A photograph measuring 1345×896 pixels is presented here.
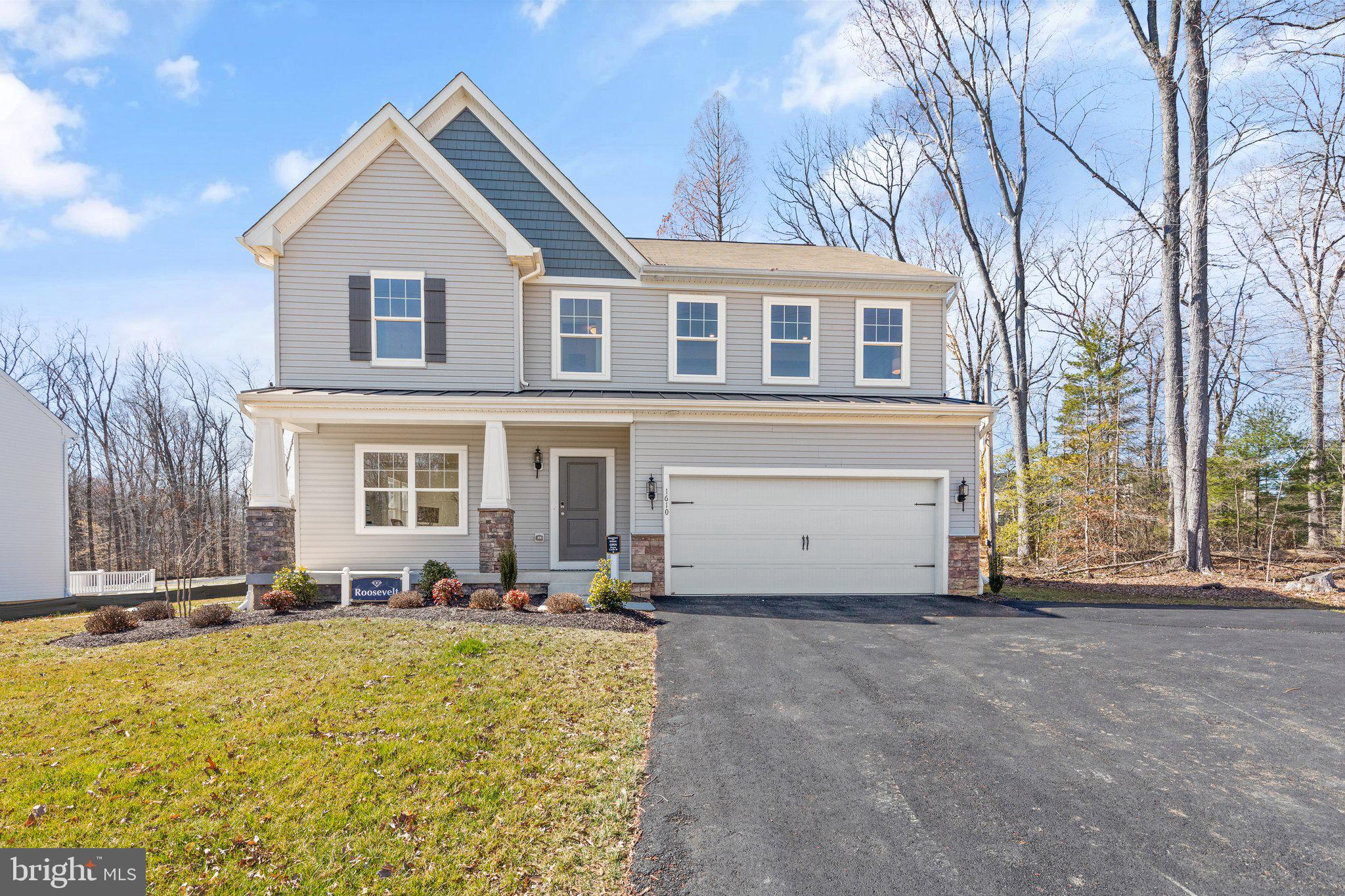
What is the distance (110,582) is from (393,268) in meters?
17.0

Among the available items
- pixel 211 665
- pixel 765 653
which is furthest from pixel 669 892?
pixel 211 665

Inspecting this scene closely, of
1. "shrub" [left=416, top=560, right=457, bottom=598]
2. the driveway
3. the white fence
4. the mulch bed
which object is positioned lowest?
the white fence

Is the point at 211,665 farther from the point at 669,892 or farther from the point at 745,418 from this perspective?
the point at 745,418

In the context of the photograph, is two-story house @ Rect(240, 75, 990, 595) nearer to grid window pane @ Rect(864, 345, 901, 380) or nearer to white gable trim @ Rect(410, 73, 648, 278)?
white gable trim @ Rect(410, 73, 648, 278)

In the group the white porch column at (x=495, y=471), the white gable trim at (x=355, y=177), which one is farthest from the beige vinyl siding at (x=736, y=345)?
the white porch column at (x=495, y=471)

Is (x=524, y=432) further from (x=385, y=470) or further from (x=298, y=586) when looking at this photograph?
(x=298, y=586)

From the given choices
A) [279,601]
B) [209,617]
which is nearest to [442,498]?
[279,601]

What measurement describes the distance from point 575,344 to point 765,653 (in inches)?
295

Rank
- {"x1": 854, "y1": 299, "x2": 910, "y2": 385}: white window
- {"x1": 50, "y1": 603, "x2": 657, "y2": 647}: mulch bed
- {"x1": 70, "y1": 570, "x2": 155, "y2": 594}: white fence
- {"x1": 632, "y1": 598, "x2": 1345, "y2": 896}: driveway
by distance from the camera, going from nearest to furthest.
Answer: {"x1": 632, "y1": 598, "x2": 1345, "y2": 896}: driveway < {"x1": 50, "y1": 603, "x2": 657, "y2": 647}: mulch bed < {"x1": 854, "y1": 299, "x2": 910, "y2": 385}: white window < {"x1": 70, "y1": 570, "x2": 155, "y2": 594}: white fence

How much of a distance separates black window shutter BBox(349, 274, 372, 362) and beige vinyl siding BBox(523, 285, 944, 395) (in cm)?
291

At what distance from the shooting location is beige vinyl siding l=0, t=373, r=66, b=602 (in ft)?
51.7

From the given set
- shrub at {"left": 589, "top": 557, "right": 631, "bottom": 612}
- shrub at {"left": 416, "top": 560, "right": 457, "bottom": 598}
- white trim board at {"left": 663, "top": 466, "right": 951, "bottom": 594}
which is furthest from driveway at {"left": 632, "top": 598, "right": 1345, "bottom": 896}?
shrub at {"left": 416, "top": 560, "right": 457, "bottom": 598}

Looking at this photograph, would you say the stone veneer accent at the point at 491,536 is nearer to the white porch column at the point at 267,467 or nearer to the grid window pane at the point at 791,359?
the white porch column at the point at 267,467

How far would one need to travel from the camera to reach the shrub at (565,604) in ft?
30.0
